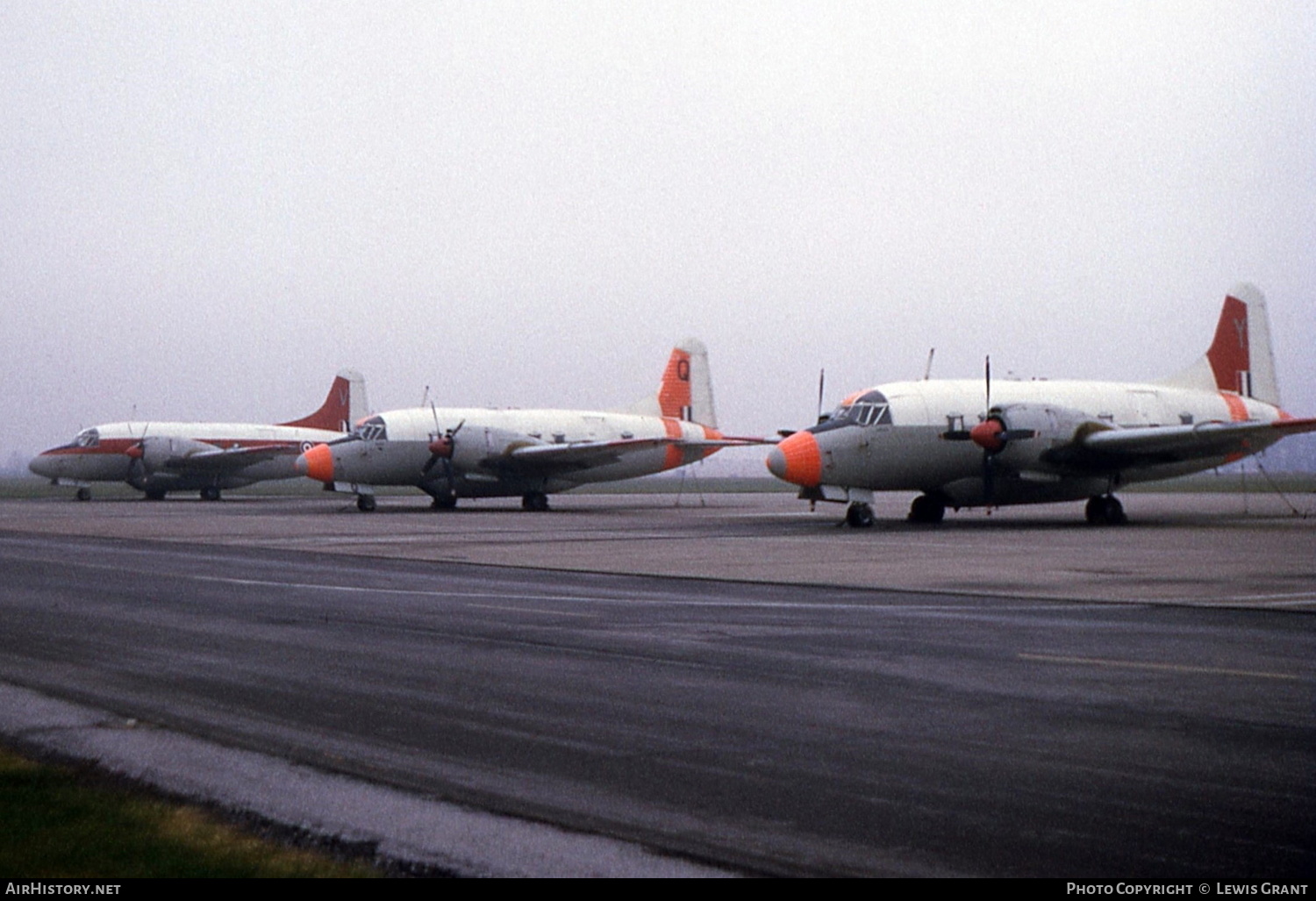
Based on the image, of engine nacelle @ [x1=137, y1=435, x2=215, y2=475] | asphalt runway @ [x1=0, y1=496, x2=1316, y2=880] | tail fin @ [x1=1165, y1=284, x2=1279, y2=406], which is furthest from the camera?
engine nacelle @ [x1=137, y1=435, x2=215, y2=475]

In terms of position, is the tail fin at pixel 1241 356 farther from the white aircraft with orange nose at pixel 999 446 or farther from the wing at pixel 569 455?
the wing at pixel 569 455

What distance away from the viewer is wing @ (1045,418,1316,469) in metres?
35.1

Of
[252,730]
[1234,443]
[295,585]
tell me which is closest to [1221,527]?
[1234,443]

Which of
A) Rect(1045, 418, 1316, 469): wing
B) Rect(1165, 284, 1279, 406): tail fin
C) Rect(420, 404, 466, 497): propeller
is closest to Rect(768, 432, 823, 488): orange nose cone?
Rect(1045, 418, 1316, 469): wing

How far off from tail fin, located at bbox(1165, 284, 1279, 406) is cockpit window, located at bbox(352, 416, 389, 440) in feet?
88.7

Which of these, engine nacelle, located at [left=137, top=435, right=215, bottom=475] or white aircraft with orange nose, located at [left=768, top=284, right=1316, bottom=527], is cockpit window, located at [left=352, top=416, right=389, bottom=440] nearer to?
white aircraft with orange nose, located at [left=768, top=284, right=1316, bottom=527]

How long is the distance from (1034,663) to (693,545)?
17025 millimetres

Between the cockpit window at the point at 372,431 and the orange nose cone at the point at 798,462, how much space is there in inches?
801

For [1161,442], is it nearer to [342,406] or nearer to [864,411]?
[864,411]

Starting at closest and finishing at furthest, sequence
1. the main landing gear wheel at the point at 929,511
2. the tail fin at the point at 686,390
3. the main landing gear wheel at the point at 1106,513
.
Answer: the main landing gear wheel at the point at 1106,513, the main landing gear wheel at the point at 929,511, the tail fin at the point at 686,390

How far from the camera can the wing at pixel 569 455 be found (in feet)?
165

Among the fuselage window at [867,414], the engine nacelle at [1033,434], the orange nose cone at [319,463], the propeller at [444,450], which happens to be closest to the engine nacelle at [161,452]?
the orange nose cone at [319,463]

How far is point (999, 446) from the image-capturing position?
1368 inches

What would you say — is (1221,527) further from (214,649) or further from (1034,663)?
(214,649)
